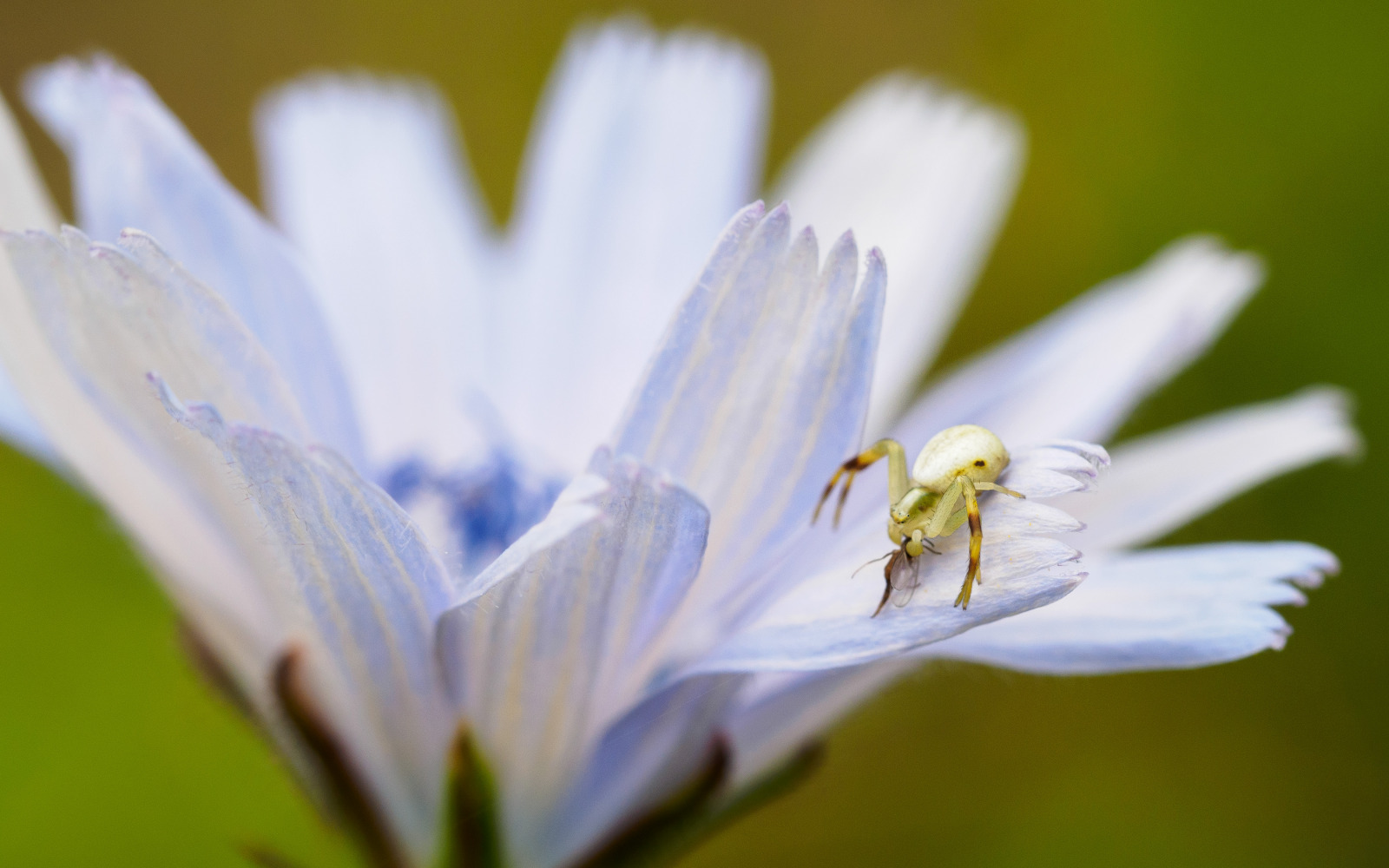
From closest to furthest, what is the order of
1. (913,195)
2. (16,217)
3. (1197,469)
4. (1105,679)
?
(16,217)
(1197,469)
(913,195)
(1105,679)

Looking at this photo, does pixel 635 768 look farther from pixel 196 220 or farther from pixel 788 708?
pixel 196 220

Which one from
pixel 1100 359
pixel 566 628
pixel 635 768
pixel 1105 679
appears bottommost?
pixel 1105 679

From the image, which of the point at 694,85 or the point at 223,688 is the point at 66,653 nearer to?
the point at 223,688

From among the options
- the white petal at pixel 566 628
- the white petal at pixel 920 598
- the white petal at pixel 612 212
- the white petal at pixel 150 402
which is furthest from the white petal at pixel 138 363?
the white petal at pixel 612 212

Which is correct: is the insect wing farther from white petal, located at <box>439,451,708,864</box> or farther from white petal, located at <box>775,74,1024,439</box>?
white petal, located at <box>775,74,1024,439</box>

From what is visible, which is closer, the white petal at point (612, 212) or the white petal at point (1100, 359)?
the white petal at point (1100, 359)

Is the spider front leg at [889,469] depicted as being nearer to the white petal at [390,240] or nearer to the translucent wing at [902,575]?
the translucent wing at [902,575]

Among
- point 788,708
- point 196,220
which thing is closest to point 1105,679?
point 788,708
